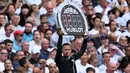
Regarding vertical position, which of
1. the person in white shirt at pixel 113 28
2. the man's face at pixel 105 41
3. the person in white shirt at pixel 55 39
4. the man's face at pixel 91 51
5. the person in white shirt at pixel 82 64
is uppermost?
the person in white shirt at pixel 113 28

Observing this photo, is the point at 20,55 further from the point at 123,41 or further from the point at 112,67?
the point at 123,41

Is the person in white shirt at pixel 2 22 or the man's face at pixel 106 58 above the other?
the person in white shirt at pixel 2 22

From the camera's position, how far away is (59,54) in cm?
1265

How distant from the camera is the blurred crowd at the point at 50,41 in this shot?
13367 mm

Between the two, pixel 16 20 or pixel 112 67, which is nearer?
pixel 112 67

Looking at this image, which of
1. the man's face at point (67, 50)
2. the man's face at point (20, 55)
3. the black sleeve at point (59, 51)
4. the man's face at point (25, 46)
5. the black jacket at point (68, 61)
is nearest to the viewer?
the black sleeve at point (59, 51)

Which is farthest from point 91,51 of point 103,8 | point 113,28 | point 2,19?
point 103,8

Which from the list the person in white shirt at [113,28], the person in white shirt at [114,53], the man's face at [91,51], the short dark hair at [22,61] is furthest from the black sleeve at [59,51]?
the person in white shirt at [113,28]

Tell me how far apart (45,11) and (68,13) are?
3307 mm

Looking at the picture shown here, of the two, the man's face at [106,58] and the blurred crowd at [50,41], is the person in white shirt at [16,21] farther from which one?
the man's face at [106,58]

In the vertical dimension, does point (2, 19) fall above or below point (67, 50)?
above

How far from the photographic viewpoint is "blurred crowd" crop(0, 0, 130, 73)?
13.4 m

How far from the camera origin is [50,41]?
1452 centimetres

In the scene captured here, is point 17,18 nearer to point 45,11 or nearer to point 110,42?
point 45,11
